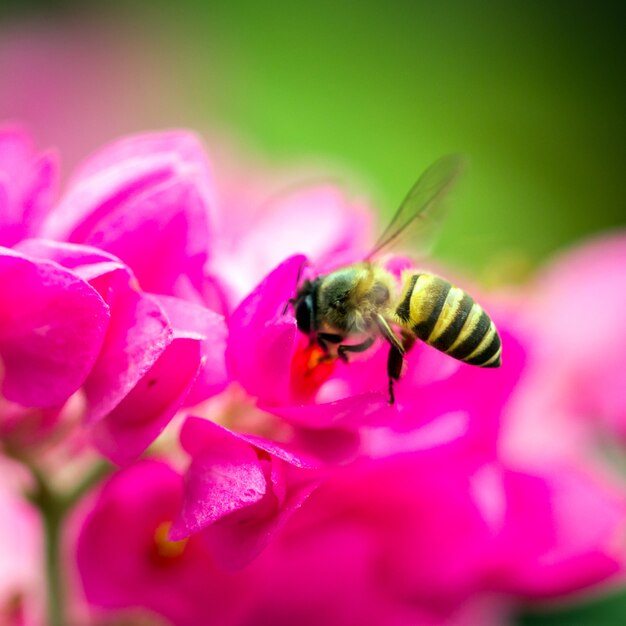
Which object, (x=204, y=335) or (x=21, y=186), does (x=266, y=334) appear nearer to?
(x=204, y=335)

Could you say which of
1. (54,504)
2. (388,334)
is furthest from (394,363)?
(54,504)

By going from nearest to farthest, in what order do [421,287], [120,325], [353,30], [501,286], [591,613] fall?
[120,325] → [421,287] → [591,613] → [501,286] → [353,30]

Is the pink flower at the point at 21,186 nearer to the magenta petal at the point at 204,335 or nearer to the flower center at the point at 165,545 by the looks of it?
the magenta petal at the point at 204,335

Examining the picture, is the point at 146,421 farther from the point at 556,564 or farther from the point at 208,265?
the point at 556,564

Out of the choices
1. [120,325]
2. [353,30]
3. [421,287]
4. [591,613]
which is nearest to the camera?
[120,325]

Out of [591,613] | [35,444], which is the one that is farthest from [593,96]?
[35,444]

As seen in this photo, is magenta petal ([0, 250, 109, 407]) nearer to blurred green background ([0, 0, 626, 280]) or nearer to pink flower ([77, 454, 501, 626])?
pink flower ([77, 454, 501, 626])

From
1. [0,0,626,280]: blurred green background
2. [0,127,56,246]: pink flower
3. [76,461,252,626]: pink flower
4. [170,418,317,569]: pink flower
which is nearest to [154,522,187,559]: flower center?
[76,461,252,626]: pink flower

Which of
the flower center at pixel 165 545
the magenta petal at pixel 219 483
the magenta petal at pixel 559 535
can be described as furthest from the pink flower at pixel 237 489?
the magenta petal at pixel 559 535
